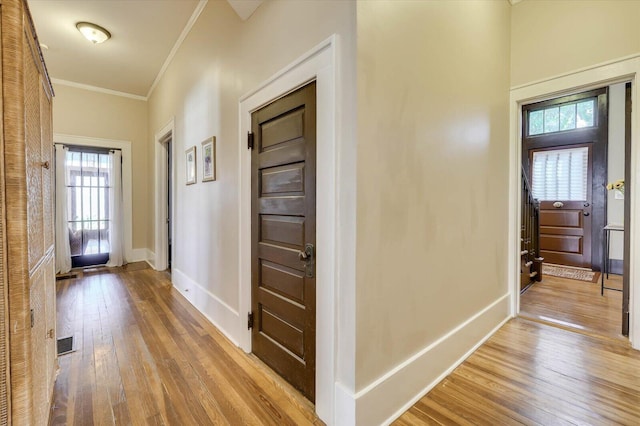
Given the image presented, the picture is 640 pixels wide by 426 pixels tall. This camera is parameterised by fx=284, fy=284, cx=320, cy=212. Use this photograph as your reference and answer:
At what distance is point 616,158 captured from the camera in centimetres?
439

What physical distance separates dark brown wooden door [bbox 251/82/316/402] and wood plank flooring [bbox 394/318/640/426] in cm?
69

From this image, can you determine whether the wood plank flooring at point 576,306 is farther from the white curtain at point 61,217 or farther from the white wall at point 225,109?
the white curtain at point 61,217

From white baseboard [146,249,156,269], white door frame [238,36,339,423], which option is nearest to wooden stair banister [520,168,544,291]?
white door frame [238,36,339,423]

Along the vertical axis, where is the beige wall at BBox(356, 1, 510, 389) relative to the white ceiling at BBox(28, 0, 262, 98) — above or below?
below

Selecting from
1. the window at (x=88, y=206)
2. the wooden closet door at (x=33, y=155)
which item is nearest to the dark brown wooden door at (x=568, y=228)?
the wooden closet door at (x=33, y=155)

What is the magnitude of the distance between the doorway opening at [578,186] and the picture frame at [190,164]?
3.89m

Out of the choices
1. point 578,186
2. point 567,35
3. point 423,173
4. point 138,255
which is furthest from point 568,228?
point 138,255

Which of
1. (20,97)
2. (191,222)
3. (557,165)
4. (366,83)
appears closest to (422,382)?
(366,83)

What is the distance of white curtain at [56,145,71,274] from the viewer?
4.45m

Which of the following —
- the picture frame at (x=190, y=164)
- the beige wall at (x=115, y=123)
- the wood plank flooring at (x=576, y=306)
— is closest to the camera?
the wood plank flooring at (x=576, y=306)

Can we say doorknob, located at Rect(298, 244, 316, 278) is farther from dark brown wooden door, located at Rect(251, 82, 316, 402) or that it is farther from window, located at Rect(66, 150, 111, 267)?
window, located at Rect(66, 150, 111, 267)

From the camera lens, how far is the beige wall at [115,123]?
467 cm

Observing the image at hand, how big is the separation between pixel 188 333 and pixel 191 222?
1.26 meters

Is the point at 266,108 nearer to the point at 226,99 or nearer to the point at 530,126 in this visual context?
the point at 226,99
